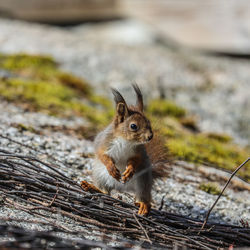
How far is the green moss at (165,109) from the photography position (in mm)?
5859

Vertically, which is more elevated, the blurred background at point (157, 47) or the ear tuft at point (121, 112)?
the blurred background at point (157, 47)

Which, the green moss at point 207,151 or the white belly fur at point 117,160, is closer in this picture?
the white belly fur at point 117,160

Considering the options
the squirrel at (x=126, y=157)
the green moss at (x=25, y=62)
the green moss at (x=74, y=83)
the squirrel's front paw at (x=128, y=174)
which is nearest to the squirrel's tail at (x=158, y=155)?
the squirrel at (x=126, y=157)

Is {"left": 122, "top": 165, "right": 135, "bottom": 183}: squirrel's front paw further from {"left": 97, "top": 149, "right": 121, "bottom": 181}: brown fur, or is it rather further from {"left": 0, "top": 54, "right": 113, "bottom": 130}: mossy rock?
{"left": 0, "top": 54, "right": 113, "bottom": 130}: mossy rock

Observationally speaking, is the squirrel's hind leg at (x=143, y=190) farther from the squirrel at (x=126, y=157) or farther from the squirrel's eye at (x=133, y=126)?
the squirrel's eye at (x=133, y=126)

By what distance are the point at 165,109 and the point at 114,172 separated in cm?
340

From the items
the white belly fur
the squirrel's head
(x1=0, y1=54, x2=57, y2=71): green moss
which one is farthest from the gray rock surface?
(x1=0, y1=54, x2=57, y2=71): green moss

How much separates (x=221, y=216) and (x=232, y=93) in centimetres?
428

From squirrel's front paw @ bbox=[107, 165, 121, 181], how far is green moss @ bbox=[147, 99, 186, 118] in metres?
3.20

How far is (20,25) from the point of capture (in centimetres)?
951

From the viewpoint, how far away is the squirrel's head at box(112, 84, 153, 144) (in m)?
2.73

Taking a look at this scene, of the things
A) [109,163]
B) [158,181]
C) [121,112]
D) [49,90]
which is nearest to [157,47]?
[49,90]

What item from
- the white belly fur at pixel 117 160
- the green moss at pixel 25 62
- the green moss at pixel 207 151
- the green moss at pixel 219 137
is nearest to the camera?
the white belly fur at pixel 117 160

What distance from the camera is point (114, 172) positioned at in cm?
265
